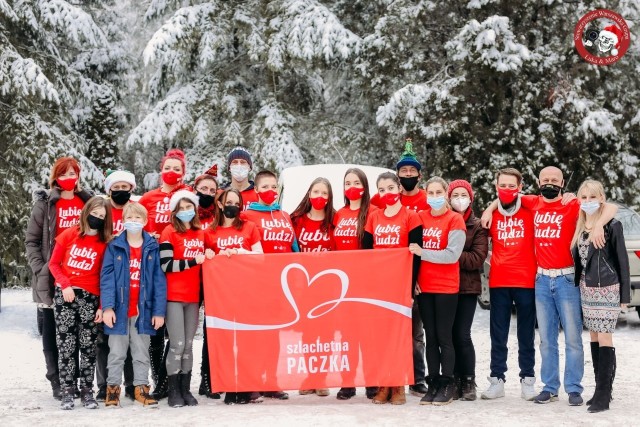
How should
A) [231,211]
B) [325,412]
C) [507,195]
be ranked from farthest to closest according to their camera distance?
[507,195], [231,211], [325,412]

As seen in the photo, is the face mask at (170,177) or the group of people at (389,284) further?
the face mask at (170,177)

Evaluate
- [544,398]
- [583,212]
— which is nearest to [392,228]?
[583,212]

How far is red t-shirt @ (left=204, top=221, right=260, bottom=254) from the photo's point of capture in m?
7.45

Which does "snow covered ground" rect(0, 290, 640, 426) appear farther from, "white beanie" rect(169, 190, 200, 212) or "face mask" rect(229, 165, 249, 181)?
"face mask" rect(229, 165, 249, 181)

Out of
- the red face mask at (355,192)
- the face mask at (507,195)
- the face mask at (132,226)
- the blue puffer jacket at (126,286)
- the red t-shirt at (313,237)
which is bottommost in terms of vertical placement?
the blue puffer jacket at (126,286)

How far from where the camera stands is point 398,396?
7230 millimetres

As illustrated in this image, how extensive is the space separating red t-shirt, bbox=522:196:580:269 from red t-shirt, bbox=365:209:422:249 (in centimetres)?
115

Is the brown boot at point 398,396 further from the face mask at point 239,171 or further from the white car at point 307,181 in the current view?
the white car at point 307,181

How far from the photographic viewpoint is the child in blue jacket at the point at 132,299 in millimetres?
7160

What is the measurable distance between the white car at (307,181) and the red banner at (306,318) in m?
4.77

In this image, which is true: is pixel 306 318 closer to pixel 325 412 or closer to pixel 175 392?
pixel 325 412

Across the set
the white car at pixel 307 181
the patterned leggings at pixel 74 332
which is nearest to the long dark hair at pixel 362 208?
the patterned leggings at pixel 74 332

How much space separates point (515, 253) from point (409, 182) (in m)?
1.21

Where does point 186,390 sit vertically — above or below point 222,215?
below
